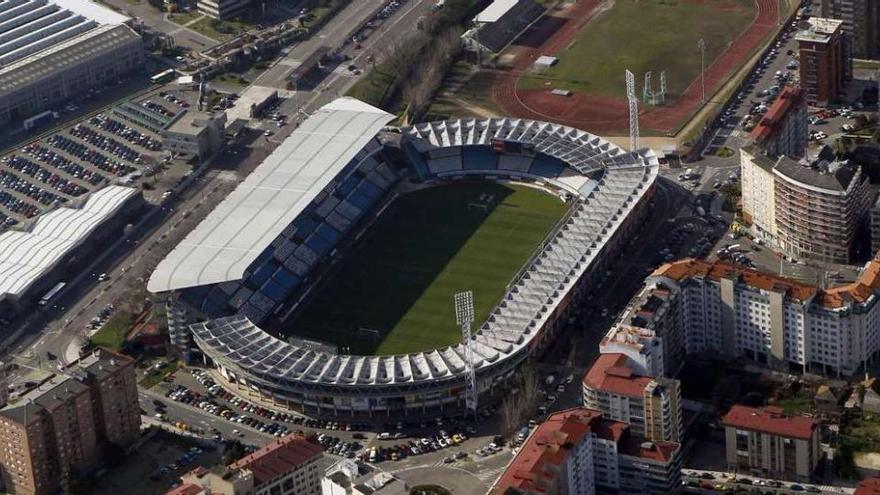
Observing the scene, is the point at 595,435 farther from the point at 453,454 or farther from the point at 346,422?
the point at 346,422

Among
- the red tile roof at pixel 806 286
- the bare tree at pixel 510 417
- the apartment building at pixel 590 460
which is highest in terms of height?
the red tile roof at pixel 806 286

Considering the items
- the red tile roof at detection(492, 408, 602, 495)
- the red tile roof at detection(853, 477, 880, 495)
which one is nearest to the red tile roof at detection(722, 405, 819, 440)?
the red tile roof at detection(853, 477, 880, 495)

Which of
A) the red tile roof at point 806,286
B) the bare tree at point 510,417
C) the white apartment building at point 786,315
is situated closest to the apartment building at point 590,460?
the bare tree at point 510,417

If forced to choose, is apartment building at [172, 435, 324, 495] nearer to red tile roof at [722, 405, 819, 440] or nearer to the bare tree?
the bare tree

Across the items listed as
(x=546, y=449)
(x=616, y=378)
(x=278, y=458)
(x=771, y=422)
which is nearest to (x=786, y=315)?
(x=771, y=422)

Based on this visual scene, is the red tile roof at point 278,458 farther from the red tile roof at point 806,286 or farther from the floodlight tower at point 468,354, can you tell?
the red tile roof at point 806,286

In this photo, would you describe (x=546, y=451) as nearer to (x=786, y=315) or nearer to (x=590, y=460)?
(x=590, y=460)
